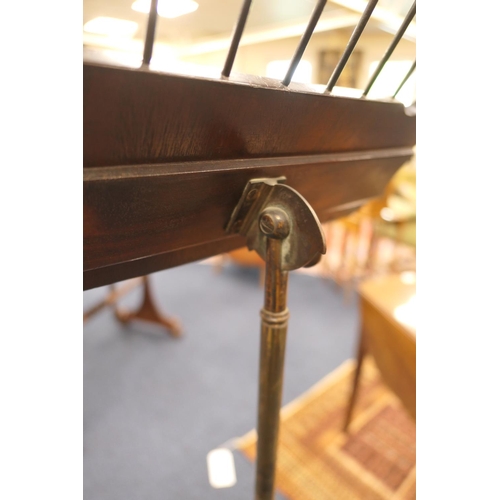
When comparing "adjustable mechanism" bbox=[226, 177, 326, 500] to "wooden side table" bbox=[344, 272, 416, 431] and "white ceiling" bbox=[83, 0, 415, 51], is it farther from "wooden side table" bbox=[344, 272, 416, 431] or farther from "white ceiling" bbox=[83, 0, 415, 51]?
"wooden side table" bbox=[344, 272, 416, 431]

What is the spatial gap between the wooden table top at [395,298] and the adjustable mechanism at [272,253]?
2.20ft

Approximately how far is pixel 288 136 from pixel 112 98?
0.25 meters

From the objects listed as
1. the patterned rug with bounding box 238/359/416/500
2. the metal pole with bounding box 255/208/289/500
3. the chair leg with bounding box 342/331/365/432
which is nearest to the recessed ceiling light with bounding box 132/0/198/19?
the metal pole with bounding box 255/208/289/500

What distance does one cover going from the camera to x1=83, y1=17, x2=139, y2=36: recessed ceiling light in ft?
1.38

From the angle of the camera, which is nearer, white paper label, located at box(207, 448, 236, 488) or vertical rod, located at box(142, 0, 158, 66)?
vertical rod, located at box(142, 0, 158, 66)

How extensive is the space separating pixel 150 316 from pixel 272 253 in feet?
6.71

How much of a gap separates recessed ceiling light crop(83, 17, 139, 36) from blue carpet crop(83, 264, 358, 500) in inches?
60.1

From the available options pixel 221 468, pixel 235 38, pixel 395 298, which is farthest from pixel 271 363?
pixel 221 468

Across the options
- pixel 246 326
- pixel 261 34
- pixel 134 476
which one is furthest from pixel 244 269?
pixel 261 34

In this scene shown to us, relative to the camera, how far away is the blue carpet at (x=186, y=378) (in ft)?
5.08

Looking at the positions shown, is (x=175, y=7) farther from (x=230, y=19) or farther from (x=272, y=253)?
(x=272, y=253)

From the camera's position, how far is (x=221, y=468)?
1587mm

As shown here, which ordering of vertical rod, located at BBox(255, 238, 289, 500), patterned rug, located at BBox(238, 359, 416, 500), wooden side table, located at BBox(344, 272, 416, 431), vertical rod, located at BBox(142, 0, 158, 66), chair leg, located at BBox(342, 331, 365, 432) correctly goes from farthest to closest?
chair leg, located at BBox(342, 331, 365, 432), patterned rug, located at BBox(238, 359, 416, 500), wooden side table, located at BBox(344, 272, 416, 431), vertical rod, located at BBox(255, 238, 289, 500), vertical rod, located at BBox(142, 0, 158, 66)
